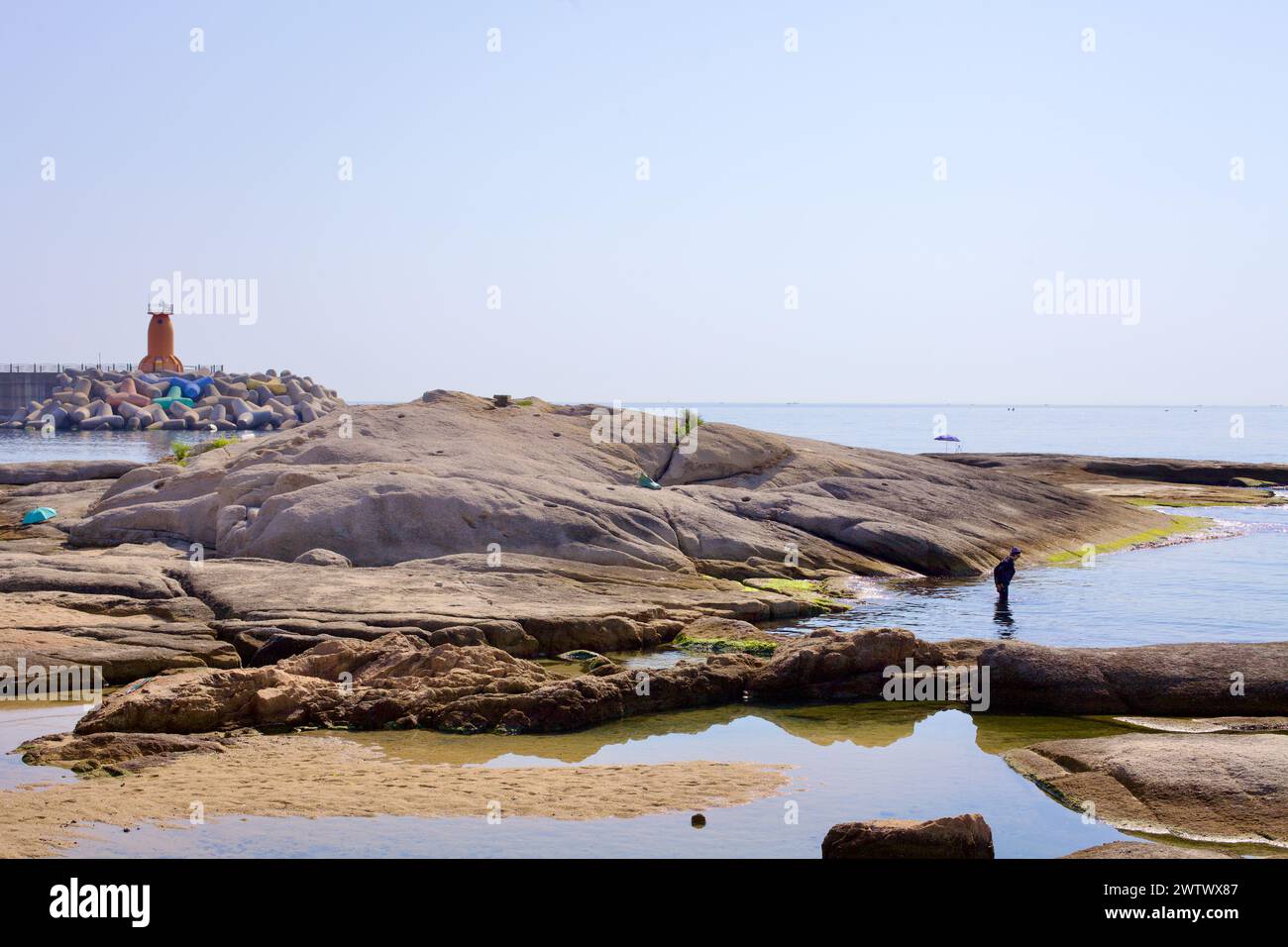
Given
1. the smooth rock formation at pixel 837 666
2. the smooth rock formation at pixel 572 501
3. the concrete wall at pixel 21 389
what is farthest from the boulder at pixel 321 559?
the concrete wall at pixel 21 389

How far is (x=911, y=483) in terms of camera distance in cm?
3594

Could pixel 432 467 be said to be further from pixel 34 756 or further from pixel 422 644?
pixel 34 756

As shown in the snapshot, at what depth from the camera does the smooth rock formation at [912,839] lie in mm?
9344

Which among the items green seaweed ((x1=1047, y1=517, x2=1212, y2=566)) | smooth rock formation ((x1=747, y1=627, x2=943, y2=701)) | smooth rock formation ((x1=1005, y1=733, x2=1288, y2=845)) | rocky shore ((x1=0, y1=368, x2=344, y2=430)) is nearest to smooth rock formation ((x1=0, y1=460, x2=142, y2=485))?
green seaweed ((x1=1047, y1=517, x2=1212, y2=566))

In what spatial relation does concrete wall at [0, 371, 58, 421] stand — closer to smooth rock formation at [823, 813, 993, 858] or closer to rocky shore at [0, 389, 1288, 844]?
rocky shore at [0, 389, 1288, 844]

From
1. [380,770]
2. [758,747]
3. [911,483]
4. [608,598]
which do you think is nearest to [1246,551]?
[911,483]

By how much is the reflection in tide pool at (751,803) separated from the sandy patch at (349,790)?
0.92ft

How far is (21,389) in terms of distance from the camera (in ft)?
400

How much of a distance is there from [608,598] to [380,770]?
9999mm

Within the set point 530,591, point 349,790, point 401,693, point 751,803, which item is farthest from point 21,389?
point 751,803

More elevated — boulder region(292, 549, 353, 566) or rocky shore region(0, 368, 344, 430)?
rocky shore region(0, 368, 344, 430)

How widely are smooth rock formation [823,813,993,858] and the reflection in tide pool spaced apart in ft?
1.92

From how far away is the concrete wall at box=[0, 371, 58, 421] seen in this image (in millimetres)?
121625
